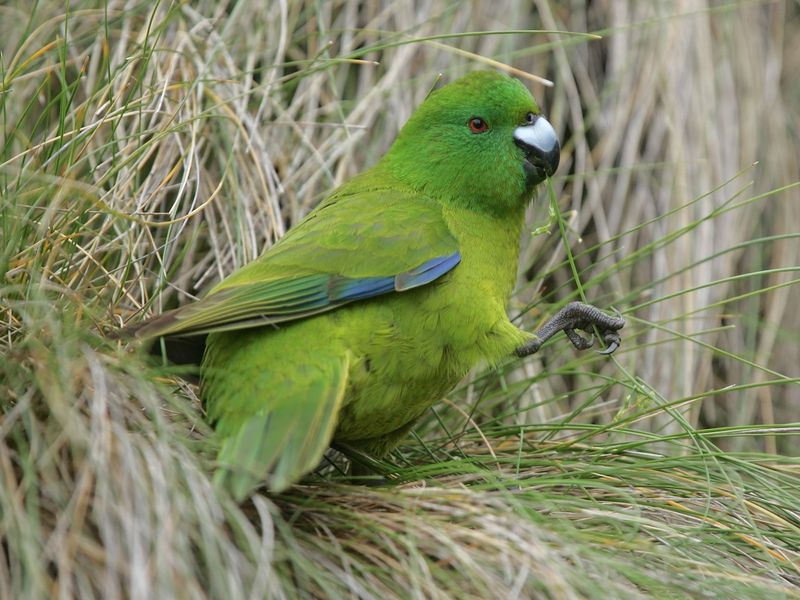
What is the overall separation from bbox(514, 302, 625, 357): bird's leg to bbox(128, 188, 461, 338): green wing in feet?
1.04

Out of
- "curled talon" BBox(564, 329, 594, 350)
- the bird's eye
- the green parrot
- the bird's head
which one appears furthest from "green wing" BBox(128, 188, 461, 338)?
"curled talon" BBox(564, 329, 594, 350)

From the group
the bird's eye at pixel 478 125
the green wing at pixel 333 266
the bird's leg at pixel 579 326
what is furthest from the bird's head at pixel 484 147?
the bird's leg at pixel 579 326

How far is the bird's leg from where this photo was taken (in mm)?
2494

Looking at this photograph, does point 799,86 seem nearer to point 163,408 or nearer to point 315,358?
point 315,358

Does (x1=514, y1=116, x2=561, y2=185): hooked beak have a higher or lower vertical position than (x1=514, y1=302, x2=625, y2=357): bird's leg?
higher

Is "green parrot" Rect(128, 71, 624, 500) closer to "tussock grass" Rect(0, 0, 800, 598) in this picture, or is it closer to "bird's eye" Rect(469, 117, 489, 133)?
"bird's eye" Rect(469, 117, 489, 133)

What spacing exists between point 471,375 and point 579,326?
73 cm

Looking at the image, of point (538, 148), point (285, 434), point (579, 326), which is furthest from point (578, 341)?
point (285, 434)

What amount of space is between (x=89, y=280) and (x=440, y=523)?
3.28 feet

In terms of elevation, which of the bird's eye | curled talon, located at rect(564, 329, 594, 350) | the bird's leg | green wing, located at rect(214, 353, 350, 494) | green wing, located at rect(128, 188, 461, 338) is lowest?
curled talon, located at rect(564, 329, 594, 350)

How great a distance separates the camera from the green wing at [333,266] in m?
2.09

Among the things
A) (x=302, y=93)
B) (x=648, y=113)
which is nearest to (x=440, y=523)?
(x=302, y=93)

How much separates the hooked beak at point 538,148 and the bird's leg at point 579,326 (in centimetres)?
39

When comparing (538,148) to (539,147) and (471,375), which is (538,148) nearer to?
(539,147)
